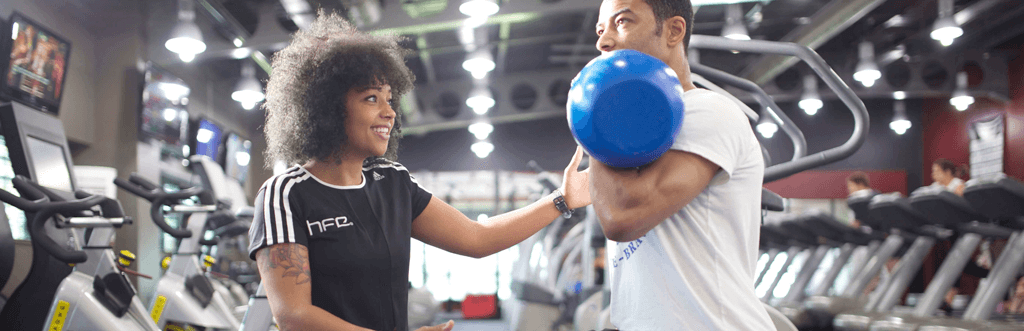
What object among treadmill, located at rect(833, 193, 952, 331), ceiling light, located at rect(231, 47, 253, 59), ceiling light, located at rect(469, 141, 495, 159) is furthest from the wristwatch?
ceiling light, located at rect(469, 141, 495, 159)

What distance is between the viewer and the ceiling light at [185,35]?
5523 mm

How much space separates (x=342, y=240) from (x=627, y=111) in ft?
2.17

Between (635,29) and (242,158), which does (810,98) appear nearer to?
(242,158)

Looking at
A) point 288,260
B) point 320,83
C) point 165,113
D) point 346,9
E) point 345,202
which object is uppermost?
point 346,9

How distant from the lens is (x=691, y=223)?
1107 millimetres

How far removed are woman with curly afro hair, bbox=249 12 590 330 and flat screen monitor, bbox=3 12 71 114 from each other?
4.07 meters

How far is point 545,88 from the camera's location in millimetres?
11352

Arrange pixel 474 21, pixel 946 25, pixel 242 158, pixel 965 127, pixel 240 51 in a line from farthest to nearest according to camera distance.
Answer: pixel 965 127
pixel 242 158
pixel 240 51
pixel 474 21
pixel 946 25

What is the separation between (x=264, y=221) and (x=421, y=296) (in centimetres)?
601

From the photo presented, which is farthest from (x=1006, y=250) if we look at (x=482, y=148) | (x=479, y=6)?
(x=482, y=148)

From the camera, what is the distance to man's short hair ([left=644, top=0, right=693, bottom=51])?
1.22 meters

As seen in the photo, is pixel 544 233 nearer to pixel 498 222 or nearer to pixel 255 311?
pixel 255 311

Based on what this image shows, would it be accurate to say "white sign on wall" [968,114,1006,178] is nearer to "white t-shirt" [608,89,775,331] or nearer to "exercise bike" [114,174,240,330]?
"exercise bike" [114,174,240,330]

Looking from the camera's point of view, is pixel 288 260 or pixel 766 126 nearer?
pixel 288 260
